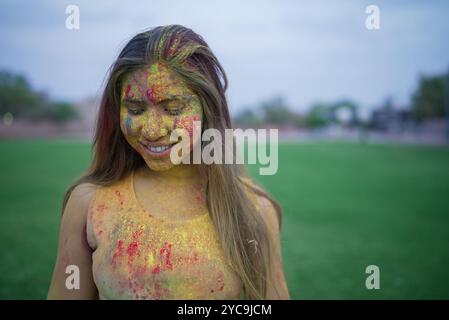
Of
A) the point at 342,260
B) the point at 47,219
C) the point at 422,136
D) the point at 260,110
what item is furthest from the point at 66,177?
the point at 260,110

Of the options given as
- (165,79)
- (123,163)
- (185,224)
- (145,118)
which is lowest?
(185,224)

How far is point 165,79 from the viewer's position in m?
1.50

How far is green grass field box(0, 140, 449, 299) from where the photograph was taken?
489cm

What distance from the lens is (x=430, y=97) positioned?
41.6 m

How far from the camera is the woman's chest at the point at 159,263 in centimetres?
148

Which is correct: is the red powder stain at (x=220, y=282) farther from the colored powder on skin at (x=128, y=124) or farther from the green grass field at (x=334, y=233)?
the green grass field at (x=334, y=233)

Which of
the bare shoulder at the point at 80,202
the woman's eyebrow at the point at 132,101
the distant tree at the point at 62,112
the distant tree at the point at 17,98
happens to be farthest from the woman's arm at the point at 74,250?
the distant tree at the point at 62,112

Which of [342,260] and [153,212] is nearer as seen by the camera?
[153,212]

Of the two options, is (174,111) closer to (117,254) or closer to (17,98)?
(117,254)

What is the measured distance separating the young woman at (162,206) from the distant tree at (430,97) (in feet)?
140

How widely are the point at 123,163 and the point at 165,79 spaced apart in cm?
40

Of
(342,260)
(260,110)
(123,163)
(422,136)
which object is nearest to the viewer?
(123,163)
